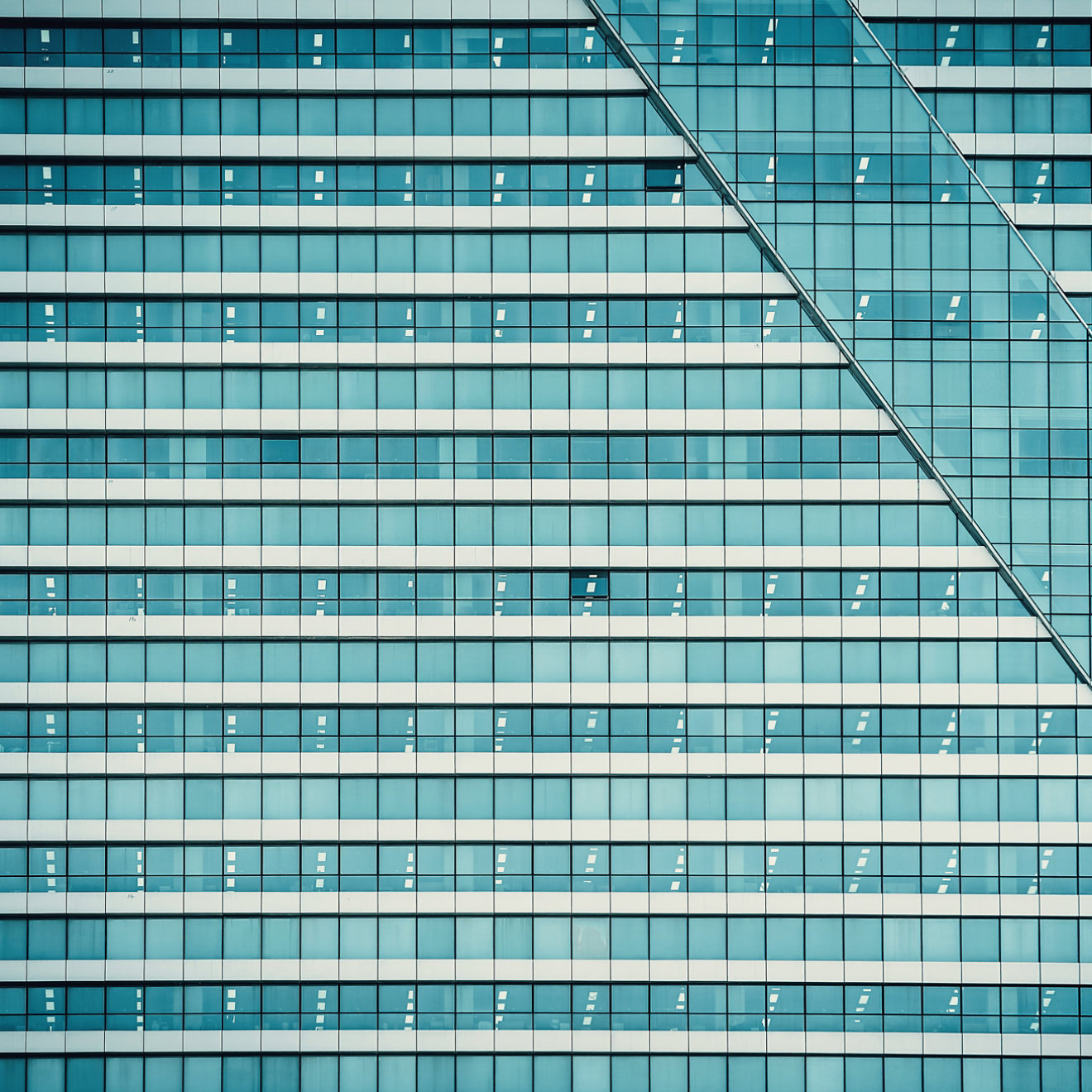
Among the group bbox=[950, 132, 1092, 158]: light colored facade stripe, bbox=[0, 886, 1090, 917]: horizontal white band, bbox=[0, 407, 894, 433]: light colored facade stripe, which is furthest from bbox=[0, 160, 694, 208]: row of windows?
bbox=[0, 886, 1090, 917]: horizontal white band

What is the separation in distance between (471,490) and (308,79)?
532 inches

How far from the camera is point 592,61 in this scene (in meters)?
27.0

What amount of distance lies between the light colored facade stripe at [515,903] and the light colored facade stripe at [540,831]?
871 millimetres

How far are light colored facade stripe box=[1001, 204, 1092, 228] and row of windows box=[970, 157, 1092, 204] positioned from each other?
0.63ft

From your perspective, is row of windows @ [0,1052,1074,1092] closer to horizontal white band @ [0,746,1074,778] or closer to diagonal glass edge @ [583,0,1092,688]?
horizontal white band @ [0,746,1074,778]

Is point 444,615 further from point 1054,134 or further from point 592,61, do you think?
point 1054,134

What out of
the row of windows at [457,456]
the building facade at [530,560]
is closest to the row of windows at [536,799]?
the building facade at [530,560]

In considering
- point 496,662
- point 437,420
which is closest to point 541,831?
point 496,662

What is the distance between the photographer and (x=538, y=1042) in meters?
26.3

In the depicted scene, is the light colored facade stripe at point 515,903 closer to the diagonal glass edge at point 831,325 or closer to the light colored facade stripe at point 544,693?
the light colored facade stripe at point 544,693

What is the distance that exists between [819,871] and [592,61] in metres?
25.4

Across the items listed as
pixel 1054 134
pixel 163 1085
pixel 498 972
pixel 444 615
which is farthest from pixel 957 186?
pixel 163 1085

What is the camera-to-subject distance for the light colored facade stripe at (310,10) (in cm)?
2692

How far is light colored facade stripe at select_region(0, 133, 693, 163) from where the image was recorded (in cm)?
2695
